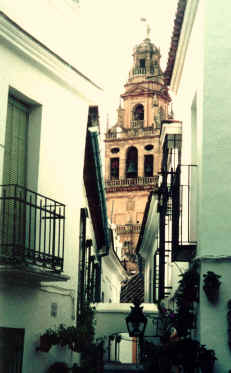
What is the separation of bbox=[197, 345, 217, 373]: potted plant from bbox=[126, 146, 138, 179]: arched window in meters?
59.8

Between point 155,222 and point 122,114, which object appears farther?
point 122,114

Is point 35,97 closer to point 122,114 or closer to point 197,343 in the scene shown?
point 197,343

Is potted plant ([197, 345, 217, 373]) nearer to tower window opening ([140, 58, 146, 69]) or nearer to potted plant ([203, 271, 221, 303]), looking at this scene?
potted plant ([203, 271, 221, 303])

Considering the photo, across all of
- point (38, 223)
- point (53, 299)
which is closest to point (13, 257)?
point (38, 223)

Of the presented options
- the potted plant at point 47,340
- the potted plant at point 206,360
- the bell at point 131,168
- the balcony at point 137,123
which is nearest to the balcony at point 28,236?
the potted plant at point 47,340

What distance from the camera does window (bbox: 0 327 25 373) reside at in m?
9.69

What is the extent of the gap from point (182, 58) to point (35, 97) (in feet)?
9.33

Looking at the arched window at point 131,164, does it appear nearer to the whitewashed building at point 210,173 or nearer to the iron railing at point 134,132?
the iron railing at point 134,132

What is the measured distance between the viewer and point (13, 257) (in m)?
9.08

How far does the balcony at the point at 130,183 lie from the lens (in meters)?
67.2

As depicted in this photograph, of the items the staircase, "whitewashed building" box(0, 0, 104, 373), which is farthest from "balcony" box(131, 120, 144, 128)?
"whitewashed building" box(0, 0, 104, 373)

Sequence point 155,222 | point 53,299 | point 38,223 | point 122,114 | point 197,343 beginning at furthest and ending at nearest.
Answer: point 122,114
point 155,222
point 53,299
point 38,223
point 197,343

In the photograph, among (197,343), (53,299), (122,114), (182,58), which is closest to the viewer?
(197,343)

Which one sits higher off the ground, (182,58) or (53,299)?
(182,58)
